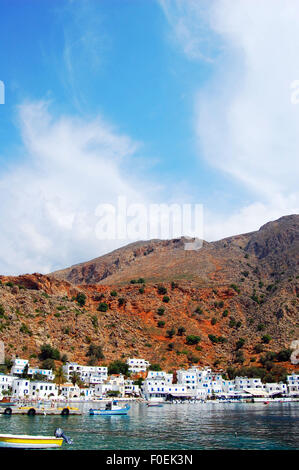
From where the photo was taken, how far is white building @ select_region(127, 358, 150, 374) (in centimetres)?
8956

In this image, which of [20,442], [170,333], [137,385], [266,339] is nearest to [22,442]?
[20,442]

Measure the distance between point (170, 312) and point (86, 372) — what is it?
3869 cm

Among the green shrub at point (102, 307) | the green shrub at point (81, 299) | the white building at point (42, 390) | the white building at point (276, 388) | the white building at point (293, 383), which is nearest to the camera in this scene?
the white building at point (42, 390)

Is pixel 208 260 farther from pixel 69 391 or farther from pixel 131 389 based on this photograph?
pixel 69 391

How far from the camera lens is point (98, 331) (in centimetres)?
9675

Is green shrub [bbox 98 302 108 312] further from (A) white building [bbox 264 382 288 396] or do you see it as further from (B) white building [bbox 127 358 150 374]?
(A) white building [bbox 264 382 288 396]

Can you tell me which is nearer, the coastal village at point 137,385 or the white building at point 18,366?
the coastal village at point 137,385

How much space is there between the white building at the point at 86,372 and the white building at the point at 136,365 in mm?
8233

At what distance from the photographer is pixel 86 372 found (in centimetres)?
8125

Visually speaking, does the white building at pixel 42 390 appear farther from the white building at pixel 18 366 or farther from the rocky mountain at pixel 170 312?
the rocky mountain at pixel 170 312

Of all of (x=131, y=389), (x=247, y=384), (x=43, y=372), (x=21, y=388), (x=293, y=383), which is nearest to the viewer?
(x=21, y=388)

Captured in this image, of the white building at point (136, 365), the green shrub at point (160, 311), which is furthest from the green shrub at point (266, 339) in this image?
the white building at point (136, 365)

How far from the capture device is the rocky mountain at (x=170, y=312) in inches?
3556
